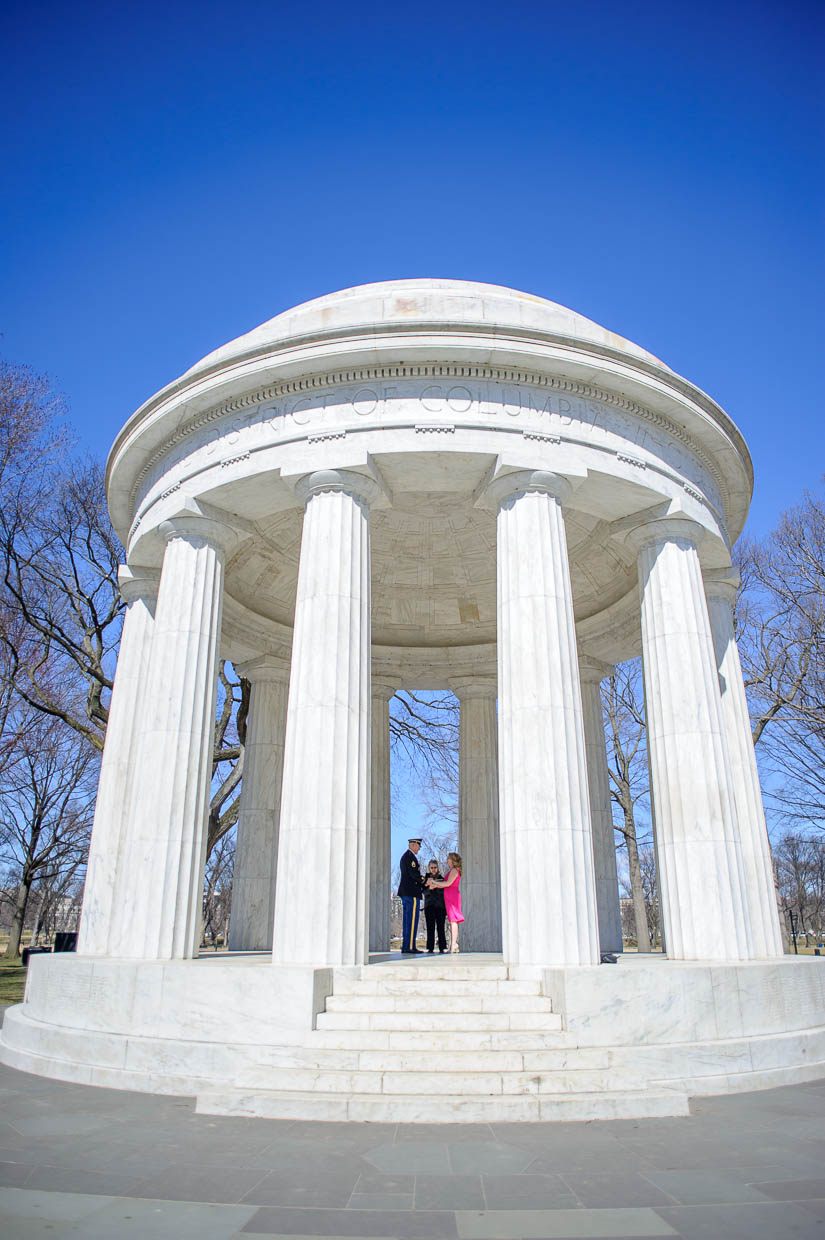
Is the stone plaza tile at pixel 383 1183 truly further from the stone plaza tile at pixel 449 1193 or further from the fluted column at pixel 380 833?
the fluted column at pixel 380 833

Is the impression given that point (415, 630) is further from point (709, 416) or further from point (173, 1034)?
point (173, 1034)

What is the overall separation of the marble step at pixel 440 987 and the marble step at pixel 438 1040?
149 cm

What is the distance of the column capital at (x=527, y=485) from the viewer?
67.4ft

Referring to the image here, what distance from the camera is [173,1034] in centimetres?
1527

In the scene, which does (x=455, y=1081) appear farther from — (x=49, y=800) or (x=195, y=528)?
(x=49, y=800)

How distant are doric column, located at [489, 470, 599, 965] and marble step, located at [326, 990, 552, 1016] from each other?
1380mm

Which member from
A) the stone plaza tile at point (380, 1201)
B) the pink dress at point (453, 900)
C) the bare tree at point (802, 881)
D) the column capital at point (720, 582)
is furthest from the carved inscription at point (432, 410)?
the bare tree at point (802, 881)

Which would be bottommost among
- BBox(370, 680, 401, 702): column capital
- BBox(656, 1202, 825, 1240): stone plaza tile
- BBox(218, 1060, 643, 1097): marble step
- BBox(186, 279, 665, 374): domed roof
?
BBox(656, 1202, 825, 1240): stone plaza tile

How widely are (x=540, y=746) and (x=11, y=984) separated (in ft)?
115

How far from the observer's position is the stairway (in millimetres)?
12094

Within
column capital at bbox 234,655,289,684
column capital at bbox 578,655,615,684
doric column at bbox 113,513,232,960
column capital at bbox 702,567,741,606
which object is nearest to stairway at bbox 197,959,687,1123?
doric column at bbox 113,513,232,960

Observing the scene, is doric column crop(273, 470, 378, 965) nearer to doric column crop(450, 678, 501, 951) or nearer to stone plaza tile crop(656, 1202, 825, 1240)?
stone plaza tile crop(656, 1202, 825, 1240)

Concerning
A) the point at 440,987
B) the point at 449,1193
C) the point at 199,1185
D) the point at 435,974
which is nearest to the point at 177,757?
Result: the point at 435,974

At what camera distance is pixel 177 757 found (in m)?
20.5
